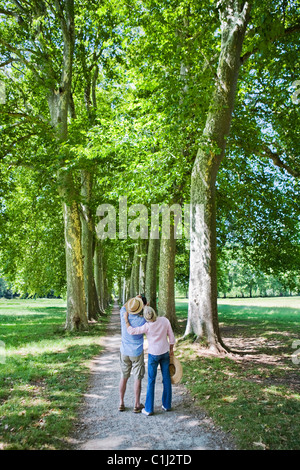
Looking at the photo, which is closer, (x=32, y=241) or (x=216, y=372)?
(x=216, y=372)

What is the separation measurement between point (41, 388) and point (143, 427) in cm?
282

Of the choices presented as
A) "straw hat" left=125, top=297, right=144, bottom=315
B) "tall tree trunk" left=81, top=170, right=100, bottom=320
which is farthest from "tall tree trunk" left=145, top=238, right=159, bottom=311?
"straw hat" left=125, top=297, right=144, bottom=315

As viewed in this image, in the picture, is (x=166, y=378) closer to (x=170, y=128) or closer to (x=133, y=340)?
(x=133, y=340)

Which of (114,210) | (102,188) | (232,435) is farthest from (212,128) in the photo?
(102,188)

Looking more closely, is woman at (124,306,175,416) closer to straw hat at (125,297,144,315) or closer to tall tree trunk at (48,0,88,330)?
straw hat at (125,297,144,315)

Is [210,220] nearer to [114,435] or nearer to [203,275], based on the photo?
[203,275]

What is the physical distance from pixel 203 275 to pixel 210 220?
1618 millimetres

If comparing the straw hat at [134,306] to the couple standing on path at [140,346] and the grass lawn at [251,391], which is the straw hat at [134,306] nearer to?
the couple standing on path at [140,346]

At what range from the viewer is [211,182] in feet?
32.6

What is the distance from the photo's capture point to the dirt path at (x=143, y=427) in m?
4.32

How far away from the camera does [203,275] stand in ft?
31.5

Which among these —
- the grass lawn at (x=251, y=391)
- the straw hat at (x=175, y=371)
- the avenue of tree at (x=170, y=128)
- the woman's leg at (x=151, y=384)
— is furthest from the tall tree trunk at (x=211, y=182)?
the woman's leg at (x=151, y=384)

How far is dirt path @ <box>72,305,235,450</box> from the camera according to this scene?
14.2 feet

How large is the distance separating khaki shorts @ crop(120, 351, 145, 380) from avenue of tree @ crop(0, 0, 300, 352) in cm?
396
